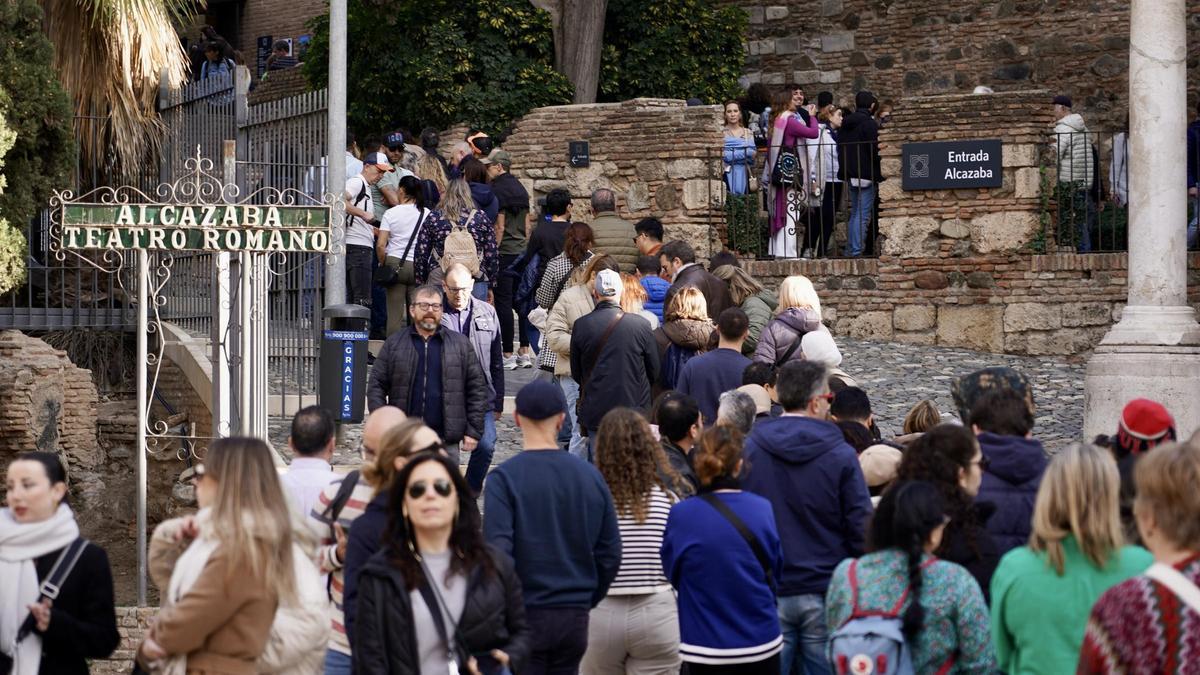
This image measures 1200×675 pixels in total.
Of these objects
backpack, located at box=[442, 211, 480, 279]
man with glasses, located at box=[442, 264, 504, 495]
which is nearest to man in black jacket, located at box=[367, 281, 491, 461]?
man with glasses, located at box=[442, 264, 504, 495]

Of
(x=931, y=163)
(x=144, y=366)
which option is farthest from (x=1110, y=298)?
(x=144, y=366)

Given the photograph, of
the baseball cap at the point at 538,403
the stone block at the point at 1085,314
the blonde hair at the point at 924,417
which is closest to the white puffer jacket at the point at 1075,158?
the stone block at the point at 1085,314

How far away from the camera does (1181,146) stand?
12.6 metres

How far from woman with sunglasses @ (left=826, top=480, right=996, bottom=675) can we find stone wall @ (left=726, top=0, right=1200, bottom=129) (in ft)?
53.8

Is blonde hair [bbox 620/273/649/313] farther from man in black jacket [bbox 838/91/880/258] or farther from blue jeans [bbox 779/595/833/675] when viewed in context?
man in black jacket [bbox 838/91/880/258]

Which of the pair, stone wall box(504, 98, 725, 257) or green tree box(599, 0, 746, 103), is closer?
stone wall box(504, 98, 725, 257)

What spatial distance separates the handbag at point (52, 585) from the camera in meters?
5.84

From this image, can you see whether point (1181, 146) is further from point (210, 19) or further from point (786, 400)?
point (210, 19)

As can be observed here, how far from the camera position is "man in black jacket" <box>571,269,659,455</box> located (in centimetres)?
1007

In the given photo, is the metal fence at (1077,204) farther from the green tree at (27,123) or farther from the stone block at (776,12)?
the green tree at (27,123)

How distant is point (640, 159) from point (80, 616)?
1337 cm

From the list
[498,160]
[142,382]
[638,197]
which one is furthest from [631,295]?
[638,197]

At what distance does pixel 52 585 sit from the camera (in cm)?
585

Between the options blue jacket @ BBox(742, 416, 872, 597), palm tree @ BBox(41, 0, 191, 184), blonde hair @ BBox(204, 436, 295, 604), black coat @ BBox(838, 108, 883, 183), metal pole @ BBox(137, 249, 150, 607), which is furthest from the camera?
black coat @ BBox(838, 108, 883, 183)
